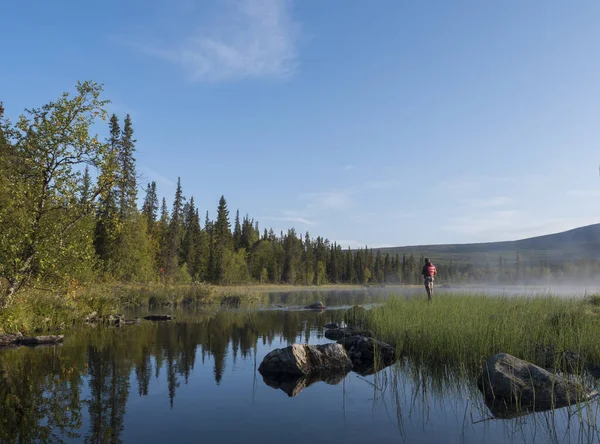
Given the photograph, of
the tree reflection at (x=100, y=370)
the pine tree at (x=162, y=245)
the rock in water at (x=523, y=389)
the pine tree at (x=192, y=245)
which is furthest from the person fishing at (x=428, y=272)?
the pine tree at (x=192, y=245)

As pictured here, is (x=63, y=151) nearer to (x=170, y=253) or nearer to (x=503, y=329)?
(x=503, y=329)

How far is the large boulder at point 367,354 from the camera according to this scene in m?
12.0

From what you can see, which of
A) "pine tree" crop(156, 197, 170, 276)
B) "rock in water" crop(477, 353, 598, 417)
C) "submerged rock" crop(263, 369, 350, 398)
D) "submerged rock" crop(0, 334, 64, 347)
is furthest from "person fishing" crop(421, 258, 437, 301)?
"pine tree" crop(156, 197, 170, 276)

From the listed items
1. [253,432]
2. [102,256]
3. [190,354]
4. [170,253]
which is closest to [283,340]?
[190,354]

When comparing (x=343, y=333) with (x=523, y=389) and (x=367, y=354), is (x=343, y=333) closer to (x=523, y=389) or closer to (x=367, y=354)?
(x=367, y=354)

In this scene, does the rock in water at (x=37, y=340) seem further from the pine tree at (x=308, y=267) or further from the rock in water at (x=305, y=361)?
the pine tree at (x=308, y=267)

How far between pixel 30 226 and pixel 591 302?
24.5 m

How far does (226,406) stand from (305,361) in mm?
3367

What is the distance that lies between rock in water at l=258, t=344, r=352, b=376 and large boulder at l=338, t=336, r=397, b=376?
510 millimetres

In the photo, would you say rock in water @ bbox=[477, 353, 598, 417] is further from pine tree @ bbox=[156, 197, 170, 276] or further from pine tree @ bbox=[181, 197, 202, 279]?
pine tree @ bbox=[181, 197, 202, 279]

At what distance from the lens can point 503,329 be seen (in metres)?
11.1

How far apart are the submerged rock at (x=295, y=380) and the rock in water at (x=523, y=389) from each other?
12.0 feet

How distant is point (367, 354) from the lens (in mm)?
13109

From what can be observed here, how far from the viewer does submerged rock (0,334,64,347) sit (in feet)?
48.5
